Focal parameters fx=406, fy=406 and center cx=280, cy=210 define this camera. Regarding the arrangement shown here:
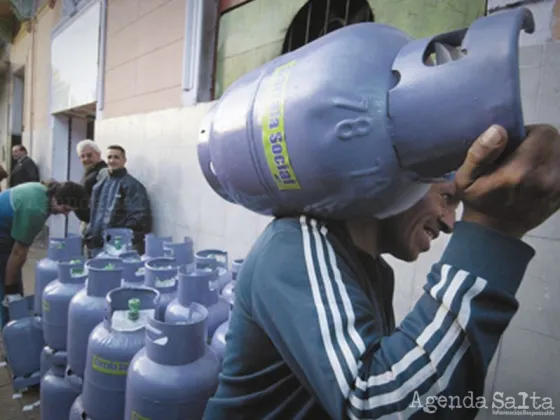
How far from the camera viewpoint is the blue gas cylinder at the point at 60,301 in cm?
197

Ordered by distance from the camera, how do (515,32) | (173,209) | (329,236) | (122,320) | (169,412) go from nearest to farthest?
1. (515,32)
2. (329,236)
3. (169,412)
4. (122,320)
5. (173,209)

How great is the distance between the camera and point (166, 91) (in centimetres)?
343

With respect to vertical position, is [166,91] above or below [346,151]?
above

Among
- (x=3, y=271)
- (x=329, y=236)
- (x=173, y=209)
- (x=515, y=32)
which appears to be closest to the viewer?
(x=515, y=32)

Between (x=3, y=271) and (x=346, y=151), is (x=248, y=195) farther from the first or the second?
(x=3, y=271)

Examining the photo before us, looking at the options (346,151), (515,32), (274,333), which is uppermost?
(515,32)

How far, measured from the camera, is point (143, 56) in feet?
12.4

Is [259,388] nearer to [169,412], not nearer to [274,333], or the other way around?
[274,333]

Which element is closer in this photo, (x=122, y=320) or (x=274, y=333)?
(x=274, y=333)

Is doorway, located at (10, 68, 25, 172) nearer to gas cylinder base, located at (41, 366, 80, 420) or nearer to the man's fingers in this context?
gas cylinder base, located at (41, 366, 80, 420)

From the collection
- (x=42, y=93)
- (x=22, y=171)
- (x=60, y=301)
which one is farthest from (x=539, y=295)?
(x=42, y=93)

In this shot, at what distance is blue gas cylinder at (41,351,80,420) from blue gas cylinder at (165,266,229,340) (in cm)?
66

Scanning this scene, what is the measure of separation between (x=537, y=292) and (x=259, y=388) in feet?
3.58

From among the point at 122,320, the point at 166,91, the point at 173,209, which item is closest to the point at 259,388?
the point at 122,320
